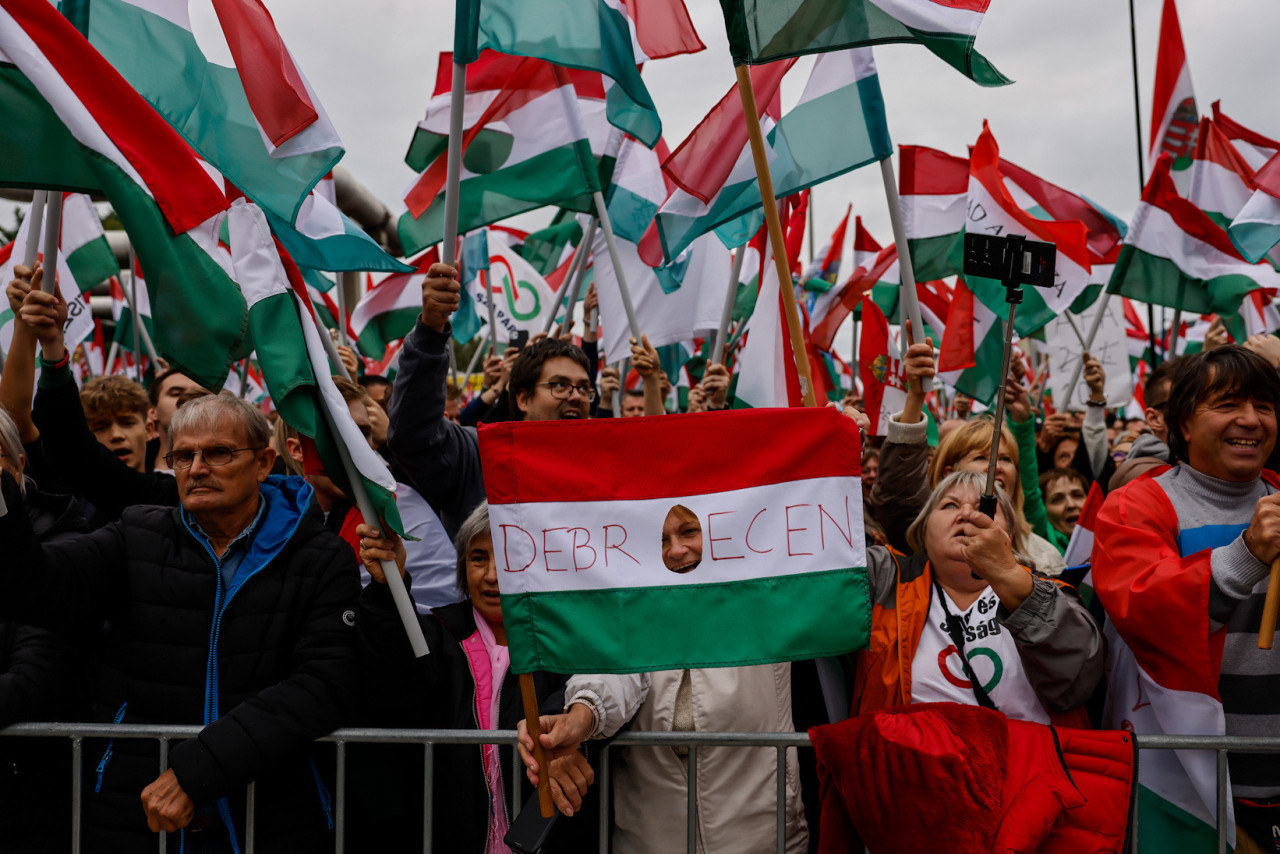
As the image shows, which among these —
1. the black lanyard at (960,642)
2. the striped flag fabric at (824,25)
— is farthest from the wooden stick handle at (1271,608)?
the striped flag fabric at (824,25)

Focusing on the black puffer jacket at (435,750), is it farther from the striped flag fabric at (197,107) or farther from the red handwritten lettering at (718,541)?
the striped flag fabric at (197,107)

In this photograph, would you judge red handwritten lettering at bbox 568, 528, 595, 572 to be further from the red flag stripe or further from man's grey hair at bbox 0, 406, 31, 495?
man's grey hair at bbox 0, 406, 31, 495

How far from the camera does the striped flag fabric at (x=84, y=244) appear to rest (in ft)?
21.8

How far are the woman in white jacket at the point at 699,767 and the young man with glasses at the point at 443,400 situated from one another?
3.29ft

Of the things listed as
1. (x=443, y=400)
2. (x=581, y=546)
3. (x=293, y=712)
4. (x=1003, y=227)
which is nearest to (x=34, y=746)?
(x=293, y=712)

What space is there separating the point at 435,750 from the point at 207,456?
1068mm

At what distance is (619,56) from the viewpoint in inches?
159

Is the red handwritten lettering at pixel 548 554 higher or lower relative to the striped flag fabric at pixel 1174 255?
lower

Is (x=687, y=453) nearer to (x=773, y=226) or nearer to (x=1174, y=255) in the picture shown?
(x=773, y=226)

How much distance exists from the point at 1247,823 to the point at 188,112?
12.2ft

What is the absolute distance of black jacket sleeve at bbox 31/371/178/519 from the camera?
11.6 ft

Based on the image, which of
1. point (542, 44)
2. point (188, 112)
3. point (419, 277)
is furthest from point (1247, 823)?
point (419, 277)

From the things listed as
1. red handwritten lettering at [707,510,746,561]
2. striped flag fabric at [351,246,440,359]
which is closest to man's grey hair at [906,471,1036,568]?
red handwritten lettering at [707,510,746,561]

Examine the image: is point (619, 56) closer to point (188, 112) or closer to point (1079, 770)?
point (188, 112)
